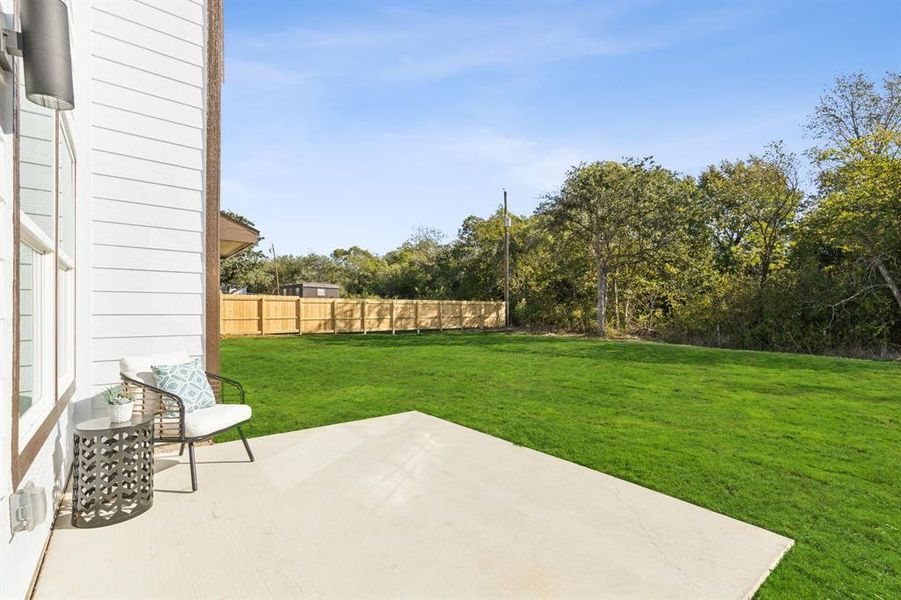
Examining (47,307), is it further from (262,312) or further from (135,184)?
(262,312)

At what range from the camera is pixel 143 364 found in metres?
3.21

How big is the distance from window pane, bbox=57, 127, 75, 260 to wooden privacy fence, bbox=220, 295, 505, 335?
1229cm

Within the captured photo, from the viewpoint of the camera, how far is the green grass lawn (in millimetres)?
2322

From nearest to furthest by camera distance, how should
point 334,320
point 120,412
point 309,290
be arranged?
point 120,412 < point 334,320 < point 309,290

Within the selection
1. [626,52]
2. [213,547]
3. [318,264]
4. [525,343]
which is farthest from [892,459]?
[318,264]

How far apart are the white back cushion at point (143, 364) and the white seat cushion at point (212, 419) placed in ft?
1.56

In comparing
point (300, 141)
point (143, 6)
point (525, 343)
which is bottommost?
point (525, 343)

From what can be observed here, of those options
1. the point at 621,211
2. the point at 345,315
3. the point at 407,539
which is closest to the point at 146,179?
the point at 407,539

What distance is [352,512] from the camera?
246 centimetres

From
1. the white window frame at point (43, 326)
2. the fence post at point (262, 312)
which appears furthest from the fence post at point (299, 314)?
the white window frame at point (43, 326)

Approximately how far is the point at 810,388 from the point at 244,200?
77.9 ft

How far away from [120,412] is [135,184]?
5.98 ft

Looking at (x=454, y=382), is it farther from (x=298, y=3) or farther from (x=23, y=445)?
(x=298, y=3)

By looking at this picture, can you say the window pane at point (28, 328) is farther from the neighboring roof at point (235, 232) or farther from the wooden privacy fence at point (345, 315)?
the wooden privacy fence at point (345, 315)
